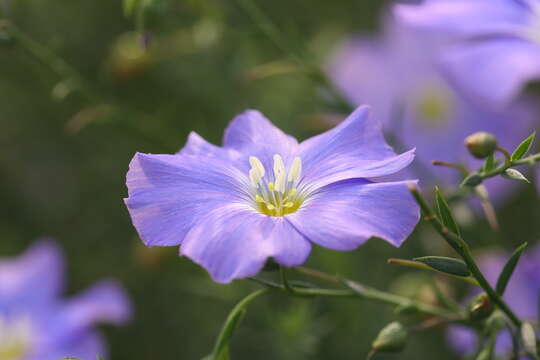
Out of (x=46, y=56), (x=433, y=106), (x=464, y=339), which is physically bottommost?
(x=464, y=339)

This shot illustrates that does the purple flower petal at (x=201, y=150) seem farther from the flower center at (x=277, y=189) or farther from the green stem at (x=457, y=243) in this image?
the green stem at (x=457, y=243)

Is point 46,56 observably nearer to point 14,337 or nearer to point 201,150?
point 201,150

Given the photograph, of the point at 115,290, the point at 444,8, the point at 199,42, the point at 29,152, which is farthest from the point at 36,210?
the point at 444,8

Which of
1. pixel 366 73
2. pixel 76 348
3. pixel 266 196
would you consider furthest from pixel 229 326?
pixel 366 73

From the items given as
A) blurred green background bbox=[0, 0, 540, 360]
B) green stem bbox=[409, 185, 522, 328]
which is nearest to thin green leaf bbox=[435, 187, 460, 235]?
green stem bbox=[409, 185, 522, 328]

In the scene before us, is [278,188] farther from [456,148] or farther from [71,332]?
[456,148]

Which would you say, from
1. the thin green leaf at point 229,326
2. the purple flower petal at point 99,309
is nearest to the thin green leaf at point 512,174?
the thin green leaf at point 229,326
